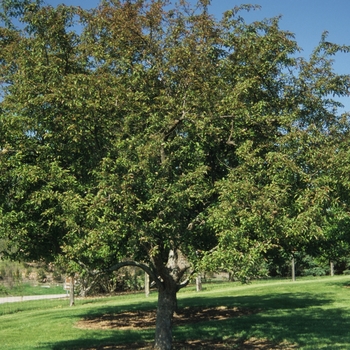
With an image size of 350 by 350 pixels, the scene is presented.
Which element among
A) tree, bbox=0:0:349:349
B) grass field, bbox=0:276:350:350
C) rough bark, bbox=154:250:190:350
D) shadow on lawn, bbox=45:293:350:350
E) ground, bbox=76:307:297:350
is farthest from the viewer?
grass field, bbox=0:276:350:350

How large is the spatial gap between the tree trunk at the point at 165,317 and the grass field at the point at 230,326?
2069mm

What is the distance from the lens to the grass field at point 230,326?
15047 millimetres

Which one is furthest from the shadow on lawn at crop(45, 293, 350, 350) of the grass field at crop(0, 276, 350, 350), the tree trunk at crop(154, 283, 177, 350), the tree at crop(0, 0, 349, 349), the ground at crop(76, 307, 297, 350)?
the tree at crop(0, 0, 349, 349)

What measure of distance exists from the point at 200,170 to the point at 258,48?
3282 mm

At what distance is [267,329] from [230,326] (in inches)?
50.6

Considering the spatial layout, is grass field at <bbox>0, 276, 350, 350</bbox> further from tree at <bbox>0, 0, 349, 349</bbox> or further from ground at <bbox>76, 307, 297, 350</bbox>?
tree at <bbox>0, 0, 349, 349</bbox>

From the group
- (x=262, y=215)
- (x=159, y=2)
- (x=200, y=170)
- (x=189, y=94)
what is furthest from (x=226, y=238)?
(x=159, y=2)

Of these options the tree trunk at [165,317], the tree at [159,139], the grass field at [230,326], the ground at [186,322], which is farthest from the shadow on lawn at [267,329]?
the tree at [159,139]

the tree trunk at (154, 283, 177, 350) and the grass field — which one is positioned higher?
the tree trunk at (154, 283, 177, 350)

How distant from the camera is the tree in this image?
32.2 ft

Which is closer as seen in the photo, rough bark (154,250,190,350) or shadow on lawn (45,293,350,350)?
rough bark (154,250,190,350)

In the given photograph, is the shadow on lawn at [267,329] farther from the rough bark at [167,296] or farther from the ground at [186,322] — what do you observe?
the rough bark at [167,296]

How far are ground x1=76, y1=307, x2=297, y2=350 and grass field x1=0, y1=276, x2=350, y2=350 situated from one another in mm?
186

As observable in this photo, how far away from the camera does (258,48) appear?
38.0 ft
